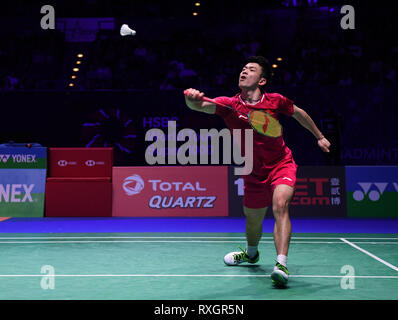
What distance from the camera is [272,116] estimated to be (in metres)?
4.43

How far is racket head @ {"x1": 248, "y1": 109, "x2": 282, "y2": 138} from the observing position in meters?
4.31

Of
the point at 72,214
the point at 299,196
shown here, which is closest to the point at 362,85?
the point at 299,196

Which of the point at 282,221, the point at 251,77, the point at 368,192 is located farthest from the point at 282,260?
the point at 368,192

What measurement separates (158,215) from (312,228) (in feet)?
8.82

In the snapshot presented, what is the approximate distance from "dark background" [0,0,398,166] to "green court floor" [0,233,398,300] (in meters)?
5.27

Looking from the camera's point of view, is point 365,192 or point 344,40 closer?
point 365,192

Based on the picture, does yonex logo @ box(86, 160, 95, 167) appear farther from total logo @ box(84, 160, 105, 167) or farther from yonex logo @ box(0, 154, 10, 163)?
yonex logo @ box(0, 154, 10, 163)

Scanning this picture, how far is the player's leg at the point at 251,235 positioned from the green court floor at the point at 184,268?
3.1 inches

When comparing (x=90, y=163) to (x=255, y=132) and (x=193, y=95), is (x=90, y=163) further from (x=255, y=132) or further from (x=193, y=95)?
(x=193, y=95)

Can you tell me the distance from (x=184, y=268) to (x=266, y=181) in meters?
1.01

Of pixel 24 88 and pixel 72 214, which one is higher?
pixel 24 88

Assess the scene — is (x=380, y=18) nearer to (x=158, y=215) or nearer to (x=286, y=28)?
(x=286, y=28)

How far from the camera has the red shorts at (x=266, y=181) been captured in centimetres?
431

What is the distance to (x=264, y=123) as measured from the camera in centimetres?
434
